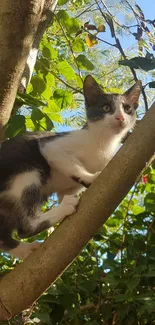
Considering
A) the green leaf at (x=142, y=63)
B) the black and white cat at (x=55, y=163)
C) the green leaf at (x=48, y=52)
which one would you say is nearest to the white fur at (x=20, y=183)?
the black and white cat at (x=55, y=163)

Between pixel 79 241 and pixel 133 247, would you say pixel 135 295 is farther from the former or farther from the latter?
pixel 79 241

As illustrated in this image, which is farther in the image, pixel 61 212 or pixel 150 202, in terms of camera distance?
pixel 150 202

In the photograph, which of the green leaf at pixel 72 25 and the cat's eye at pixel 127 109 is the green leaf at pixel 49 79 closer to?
the green leaf at pixel 72 25

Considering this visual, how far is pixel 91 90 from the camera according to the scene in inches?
68.0

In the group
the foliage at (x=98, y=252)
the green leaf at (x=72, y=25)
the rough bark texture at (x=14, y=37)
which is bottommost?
the foliage at (x=98, y=252)

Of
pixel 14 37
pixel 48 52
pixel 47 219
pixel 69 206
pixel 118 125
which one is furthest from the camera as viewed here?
pixel 48 52

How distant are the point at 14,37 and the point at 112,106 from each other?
388 millimetres

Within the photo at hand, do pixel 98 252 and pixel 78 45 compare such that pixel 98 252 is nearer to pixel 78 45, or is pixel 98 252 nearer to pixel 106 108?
pixel 106 108

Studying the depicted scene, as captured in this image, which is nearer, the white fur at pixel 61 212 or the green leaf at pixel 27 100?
the white fur at pixel 61 212

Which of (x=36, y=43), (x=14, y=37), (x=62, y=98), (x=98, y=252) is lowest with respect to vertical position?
(x=98, y=252)

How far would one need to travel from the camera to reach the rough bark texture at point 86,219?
114 centimetres

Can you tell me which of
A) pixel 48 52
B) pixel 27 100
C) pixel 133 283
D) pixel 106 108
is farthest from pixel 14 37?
pixel 133 283

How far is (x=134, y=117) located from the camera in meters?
1.72

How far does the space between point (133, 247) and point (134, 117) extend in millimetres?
429
